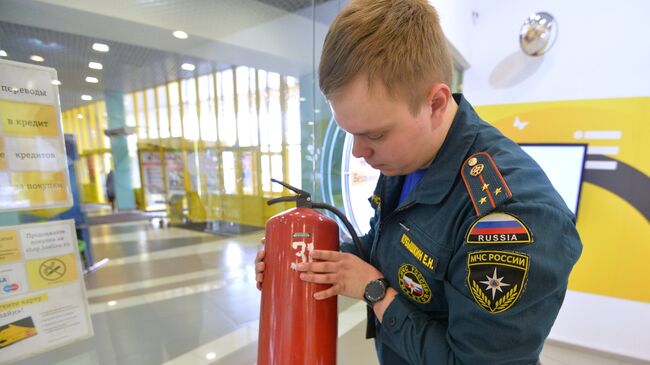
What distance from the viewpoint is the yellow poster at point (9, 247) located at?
3.56 ft

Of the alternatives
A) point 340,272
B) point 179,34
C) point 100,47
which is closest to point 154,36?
point 179,34

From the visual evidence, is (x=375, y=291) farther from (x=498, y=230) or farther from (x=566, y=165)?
(x=566, y=165)

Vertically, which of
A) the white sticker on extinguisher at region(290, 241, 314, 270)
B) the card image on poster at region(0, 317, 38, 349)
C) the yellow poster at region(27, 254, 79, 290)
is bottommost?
the card image on poster at region(0, 317, 38, 349)

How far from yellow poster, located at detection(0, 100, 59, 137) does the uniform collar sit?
4.36ft

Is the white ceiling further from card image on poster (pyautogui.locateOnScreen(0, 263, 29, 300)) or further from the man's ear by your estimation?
the man's ear

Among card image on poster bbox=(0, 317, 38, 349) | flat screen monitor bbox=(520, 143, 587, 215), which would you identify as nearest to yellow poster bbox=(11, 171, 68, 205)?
card image on poster bbox=(0, 317, 38, 349)

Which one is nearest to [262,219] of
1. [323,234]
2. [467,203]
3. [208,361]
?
[208,361]

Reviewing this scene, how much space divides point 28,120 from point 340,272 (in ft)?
4.06

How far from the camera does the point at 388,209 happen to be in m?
0.93

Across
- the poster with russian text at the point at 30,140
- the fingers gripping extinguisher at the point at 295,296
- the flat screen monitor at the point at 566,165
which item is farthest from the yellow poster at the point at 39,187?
the flat screen monitor at the point at 566,165

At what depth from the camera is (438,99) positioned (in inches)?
26.8

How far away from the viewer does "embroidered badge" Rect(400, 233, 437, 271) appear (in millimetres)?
698

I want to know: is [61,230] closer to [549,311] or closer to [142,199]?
[549,311]

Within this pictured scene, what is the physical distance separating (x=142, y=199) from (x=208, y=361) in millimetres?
2972
